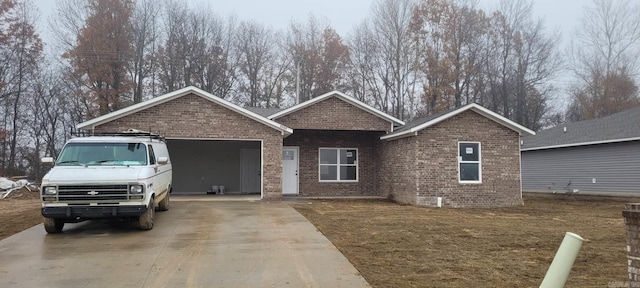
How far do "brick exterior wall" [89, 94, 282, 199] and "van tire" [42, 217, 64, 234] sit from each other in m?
6.77

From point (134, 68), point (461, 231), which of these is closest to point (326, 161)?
point (461, 231)

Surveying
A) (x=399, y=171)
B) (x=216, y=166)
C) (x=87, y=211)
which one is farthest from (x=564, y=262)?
(x=216, y=166)

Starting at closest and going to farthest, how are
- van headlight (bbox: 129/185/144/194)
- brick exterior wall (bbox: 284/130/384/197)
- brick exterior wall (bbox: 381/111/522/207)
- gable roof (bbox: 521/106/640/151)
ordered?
van headlight (bbox: 129/185/144/194) → brick exterior wall (bbox: 381/111/522/207) → brick exterior wall (bbox: 284/130/384/197) → gable roof (bbox: 521/106/640/151)

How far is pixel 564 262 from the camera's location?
10.2 feet

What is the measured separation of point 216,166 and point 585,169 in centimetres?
1845

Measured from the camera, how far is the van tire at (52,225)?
9.66m

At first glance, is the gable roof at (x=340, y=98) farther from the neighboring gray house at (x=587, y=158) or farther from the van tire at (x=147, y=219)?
the neighboring gray house at (x=587, y=158)

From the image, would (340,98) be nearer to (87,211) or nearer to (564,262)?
(87,211)

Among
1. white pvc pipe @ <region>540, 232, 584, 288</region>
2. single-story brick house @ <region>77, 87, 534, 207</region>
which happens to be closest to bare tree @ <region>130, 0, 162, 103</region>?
single-story brick house @ <region>77, 87, 534, 207</region>

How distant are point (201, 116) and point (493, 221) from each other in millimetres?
10396

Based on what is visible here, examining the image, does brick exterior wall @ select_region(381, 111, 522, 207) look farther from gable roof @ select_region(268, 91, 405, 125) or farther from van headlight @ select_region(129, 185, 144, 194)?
van headlight @ select_region(129, 185, 144, 194)

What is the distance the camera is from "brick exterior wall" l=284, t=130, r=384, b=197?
20.3 m

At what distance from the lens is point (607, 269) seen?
22.6 ft

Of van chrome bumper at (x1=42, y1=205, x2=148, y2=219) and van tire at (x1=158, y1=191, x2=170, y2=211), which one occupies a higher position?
van chrome bumper at (x1=42, y1=205, x2=148, y2=219)
